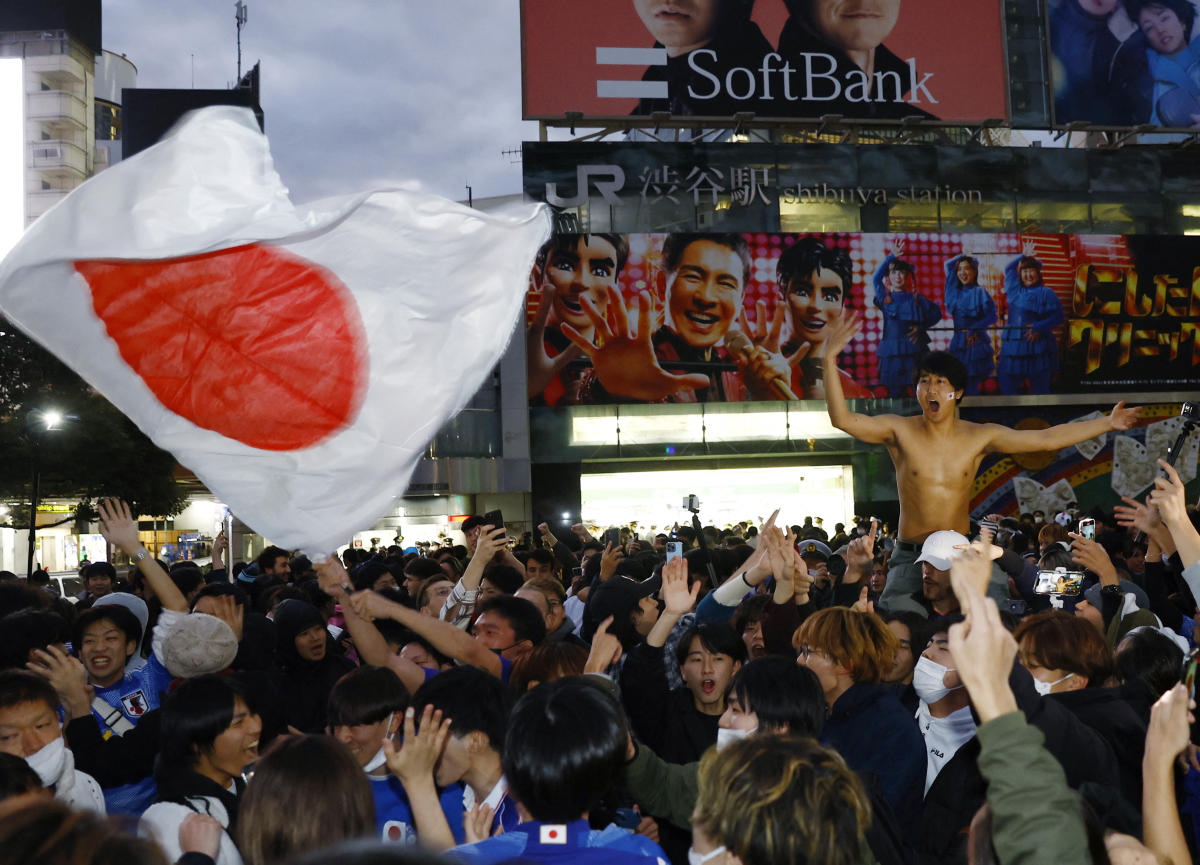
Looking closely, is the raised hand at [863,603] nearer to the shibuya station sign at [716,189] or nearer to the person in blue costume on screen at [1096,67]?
the shibuya station sign at [716,189]

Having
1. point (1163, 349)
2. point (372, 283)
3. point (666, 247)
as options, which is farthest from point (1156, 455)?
Result: point (372, 283)

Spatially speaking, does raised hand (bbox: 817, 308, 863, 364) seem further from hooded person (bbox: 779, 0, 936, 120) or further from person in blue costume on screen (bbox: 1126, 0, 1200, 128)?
person in blue costume on screen (bbox: 1126, 0, 1200, 128)

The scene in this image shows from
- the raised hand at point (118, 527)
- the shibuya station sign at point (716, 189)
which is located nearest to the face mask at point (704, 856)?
the raised hand at point (118, 527)

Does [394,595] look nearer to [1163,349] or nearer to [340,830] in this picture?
[340,830]

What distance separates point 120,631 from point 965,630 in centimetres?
428

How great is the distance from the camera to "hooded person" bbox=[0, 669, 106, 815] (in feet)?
11.8

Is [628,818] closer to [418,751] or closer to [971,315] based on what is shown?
A: [418,751]

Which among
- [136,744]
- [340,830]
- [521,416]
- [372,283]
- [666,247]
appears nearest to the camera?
[340,830]

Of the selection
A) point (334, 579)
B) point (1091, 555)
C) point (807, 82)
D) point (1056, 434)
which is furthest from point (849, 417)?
point (807, 82)

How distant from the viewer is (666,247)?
26.8 m

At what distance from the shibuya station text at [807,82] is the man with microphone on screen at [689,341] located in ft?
11.6

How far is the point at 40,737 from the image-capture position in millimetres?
3750

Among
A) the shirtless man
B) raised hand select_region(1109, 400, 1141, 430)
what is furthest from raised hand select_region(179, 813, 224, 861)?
raised hand select_region(1109, 400, 1141, 430)

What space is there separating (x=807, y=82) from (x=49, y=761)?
26646mm
